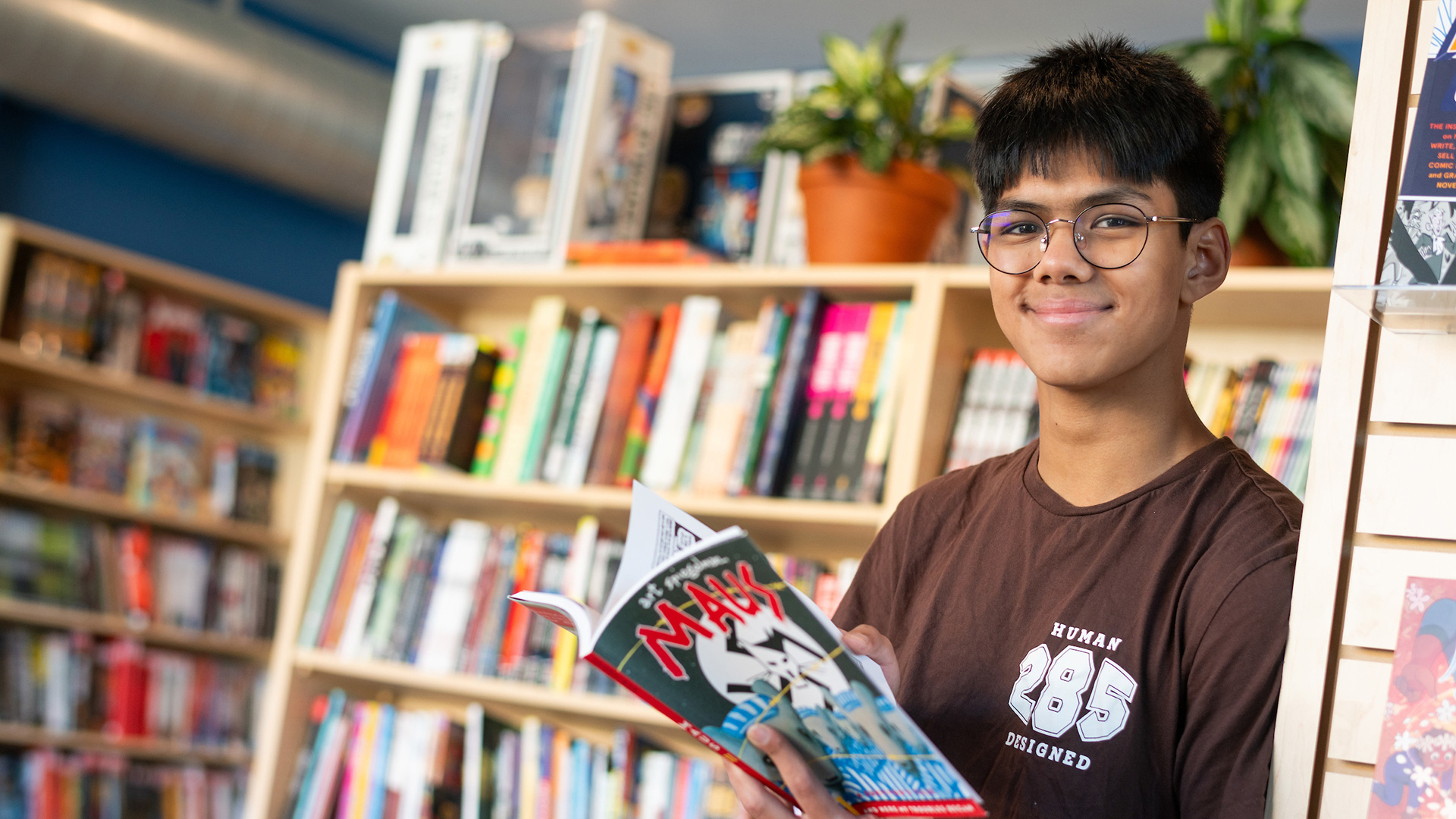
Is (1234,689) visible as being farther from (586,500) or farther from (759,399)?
(586,500)

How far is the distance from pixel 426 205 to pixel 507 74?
31cm

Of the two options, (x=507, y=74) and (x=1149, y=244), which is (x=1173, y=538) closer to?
(x=1149, y=244)

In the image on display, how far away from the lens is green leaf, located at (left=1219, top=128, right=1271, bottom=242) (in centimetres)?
189

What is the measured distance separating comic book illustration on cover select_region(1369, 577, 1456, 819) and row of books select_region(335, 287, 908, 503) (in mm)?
1205

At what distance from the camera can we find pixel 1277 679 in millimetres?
952

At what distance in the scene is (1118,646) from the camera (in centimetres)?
101

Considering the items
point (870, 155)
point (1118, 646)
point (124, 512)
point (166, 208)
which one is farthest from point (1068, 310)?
point (166, 208)

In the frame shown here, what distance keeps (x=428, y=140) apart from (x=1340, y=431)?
2.08 m

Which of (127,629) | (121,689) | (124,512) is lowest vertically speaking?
(121,689)

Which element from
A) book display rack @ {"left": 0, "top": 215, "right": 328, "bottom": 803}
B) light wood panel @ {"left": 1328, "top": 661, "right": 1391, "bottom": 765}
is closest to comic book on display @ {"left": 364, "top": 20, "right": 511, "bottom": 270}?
book display rack @ {"left": 0, "top": 215, "right": 328, "bottom": 803}

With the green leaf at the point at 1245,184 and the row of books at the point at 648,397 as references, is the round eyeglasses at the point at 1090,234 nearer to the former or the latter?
the green leaf at the point at 1245,184

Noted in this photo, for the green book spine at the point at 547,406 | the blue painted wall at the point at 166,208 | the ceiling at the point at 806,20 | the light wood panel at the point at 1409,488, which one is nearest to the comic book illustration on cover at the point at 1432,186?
the light wood panel at the point at 1409,488

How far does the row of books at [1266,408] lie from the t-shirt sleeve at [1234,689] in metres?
0.95

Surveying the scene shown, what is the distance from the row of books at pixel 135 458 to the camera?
3.84 m
